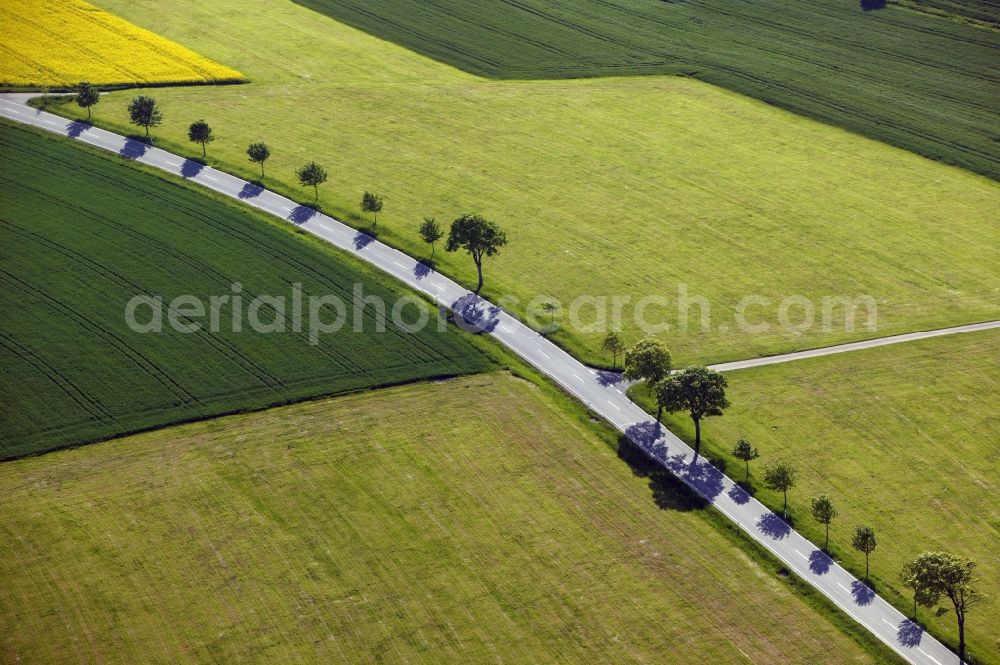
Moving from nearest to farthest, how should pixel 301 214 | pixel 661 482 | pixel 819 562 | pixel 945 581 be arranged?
pixel 945 581 < pixel 819 562 < pixel 661 482 < pixel 301 214

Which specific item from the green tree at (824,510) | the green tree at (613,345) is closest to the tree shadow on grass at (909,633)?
the green tree at (824,510)

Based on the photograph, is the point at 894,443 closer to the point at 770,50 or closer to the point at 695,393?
the point at 695,393

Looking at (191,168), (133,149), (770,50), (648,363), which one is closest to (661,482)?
(648,363)

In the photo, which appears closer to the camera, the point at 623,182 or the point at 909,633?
the point at 909,633

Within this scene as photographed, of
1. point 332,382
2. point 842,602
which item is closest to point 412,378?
point 332,382

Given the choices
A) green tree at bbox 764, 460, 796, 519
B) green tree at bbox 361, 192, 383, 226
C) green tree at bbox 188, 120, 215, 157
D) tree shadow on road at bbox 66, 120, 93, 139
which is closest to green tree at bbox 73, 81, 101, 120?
tree shadow on road at bbox 66, 120, 93, 139

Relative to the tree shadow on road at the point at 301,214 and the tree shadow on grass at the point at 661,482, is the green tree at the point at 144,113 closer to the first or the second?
the tree shadow on road at the point at 301,214
